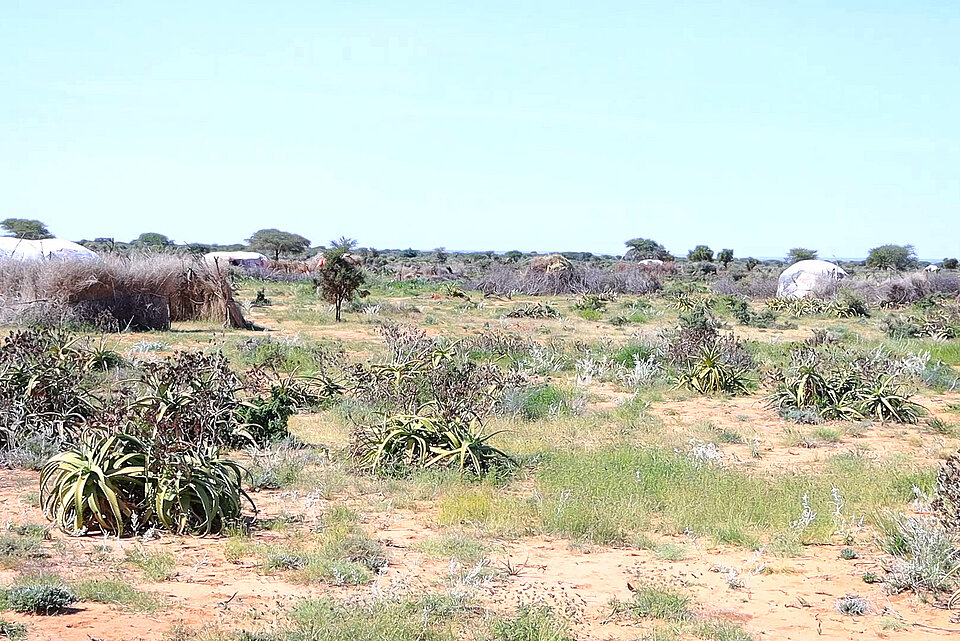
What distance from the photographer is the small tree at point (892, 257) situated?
195 feet

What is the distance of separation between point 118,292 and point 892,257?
5221cm

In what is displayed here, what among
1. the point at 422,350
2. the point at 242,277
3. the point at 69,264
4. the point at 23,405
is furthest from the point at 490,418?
the point at 242,277

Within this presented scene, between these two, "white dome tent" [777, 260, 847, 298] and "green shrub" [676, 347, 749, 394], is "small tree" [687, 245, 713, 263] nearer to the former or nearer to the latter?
"white dome tent" [777, 260, 847, 298]

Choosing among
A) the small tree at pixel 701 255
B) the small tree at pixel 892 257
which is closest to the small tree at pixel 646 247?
the small tree at pixel 701 255

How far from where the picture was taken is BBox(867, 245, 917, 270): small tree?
59.4 metres

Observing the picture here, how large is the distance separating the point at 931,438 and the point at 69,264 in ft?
53.9

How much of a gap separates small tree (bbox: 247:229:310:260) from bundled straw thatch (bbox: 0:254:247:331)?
5162cm

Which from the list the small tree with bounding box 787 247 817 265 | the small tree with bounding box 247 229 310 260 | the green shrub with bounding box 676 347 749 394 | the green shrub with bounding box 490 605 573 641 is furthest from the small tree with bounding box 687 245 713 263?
the green shrub with bounding box 490 605 573 641

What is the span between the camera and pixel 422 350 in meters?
12.5

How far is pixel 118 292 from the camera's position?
66.2ft

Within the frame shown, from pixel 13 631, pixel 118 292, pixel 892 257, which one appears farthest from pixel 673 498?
pixel 892 257

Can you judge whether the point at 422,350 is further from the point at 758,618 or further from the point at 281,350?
the point at 758,618

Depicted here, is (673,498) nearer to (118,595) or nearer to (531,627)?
(531,627)

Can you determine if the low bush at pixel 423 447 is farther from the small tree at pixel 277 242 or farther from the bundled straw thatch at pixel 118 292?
the small tree at pixel 277 242
